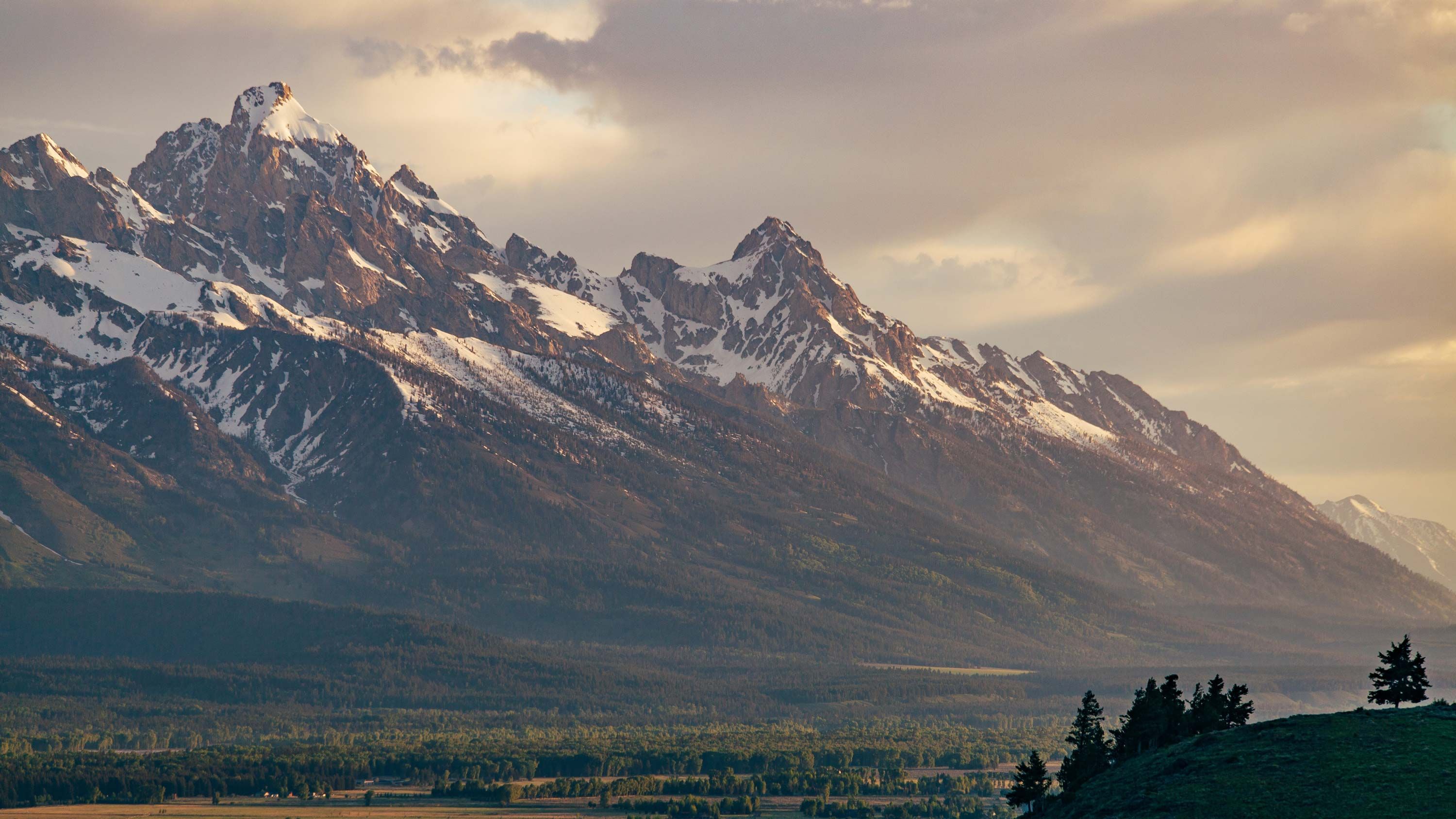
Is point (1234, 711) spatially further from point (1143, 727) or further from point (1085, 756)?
point (1085, 756)

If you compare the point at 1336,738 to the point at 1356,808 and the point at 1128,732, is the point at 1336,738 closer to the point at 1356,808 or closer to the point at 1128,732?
the point at 1356,808

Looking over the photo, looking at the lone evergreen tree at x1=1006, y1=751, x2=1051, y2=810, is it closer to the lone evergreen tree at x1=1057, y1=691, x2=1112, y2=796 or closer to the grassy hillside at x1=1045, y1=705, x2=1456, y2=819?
the lone evergreen tree at x1=1057, y1=691, x2=1112, y2=796

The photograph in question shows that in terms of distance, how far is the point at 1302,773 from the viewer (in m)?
142

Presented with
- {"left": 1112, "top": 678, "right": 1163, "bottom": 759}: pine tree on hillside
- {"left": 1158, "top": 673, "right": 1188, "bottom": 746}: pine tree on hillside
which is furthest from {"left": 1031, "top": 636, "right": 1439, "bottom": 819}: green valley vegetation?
{"left": 1112, "top": 678, "right": 1163, "bottom": 759}: pine tree on hillside

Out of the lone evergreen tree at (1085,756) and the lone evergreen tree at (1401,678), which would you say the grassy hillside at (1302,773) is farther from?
the lone evergreen tree at (1085,756)

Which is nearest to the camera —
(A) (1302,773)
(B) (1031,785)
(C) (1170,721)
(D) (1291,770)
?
(A) (1302,773)

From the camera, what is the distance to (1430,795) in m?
133

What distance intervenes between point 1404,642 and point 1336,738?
22.8 m

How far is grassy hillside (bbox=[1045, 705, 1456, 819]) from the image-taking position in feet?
443

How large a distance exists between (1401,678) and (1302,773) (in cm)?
2719

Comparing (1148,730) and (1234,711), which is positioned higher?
(1234,711)

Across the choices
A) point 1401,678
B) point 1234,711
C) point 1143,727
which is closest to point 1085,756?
point 1143,727

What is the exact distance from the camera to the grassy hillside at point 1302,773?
135 metres

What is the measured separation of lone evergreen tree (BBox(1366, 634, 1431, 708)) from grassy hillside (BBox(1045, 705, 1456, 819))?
21.5ft
